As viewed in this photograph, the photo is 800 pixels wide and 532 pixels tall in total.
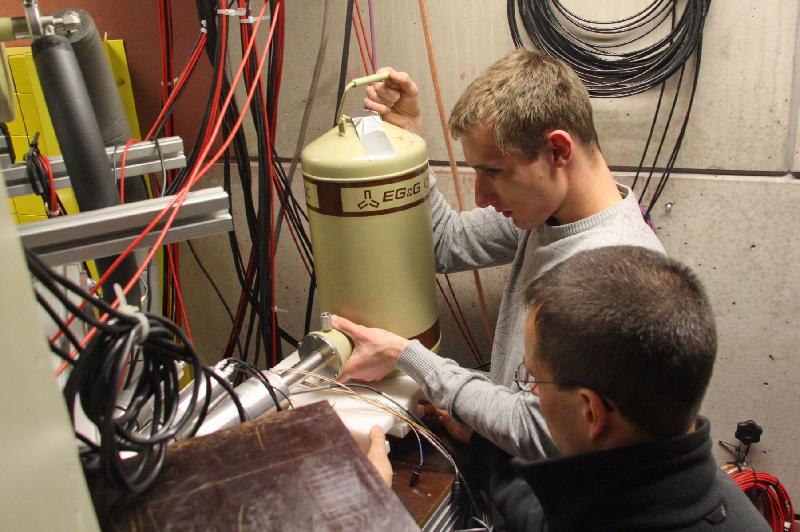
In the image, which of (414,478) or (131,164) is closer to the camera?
(131,164)

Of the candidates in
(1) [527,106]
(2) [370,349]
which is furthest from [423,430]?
(1) [527,106]

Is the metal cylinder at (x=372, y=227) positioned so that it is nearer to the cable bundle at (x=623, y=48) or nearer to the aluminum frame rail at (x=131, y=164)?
the aluminum frame rail at (x=131, y=164)

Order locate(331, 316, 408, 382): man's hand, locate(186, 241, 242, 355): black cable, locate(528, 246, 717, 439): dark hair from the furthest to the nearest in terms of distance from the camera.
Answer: locate(186, 241, 242, 355): black cable
locate(331, 316, 408, 382): man's hand
locate(528, 246, 717, 439): dark hair

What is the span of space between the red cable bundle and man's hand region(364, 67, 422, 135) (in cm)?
131

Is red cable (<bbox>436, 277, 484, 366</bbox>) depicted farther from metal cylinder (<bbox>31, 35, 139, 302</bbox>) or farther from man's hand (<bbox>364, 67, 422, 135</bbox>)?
metal cylinder (<bbox>31, 35, 139, 302</bbox>)

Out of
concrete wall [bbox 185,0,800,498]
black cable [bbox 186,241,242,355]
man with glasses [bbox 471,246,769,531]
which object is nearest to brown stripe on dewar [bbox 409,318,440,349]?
concrete wall [bbox 185,0,800,498]

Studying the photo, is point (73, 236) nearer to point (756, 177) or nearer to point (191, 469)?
point (191, 469)

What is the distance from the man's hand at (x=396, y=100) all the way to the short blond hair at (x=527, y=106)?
253 millimetres

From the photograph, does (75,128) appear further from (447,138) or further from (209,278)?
(209,278)

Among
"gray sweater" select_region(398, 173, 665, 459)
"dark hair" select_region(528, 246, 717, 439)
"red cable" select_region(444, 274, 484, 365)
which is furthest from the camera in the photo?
"red cable" select_region(444, 274, 484, 365)

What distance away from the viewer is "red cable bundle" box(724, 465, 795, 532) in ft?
5.81

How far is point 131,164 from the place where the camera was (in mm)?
1133

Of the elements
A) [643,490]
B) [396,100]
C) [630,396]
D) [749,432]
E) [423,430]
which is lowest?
[749,432]

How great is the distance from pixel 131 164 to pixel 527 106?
0.76 m
